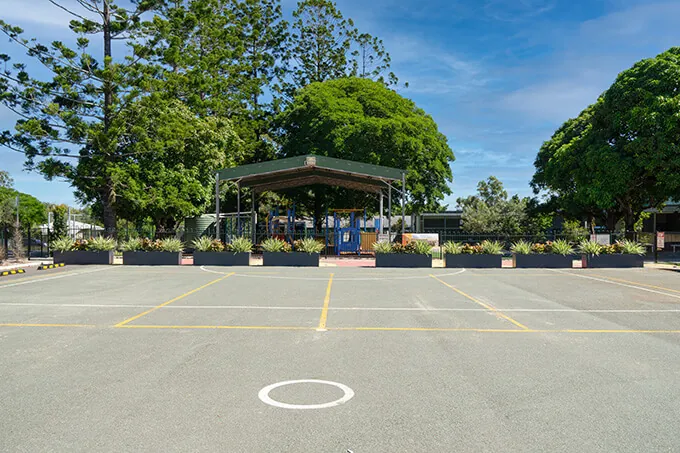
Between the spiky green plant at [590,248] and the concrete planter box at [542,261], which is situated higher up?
the spiky green plant at [590,248]

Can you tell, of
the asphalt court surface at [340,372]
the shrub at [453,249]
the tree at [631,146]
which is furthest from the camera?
the tree at [631,146]

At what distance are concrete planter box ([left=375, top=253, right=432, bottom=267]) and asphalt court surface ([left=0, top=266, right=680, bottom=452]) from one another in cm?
974

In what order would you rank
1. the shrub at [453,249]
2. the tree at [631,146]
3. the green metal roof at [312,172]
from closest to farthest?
the shrub at [453,249]
the green metal roof at [312,172]
the tree at [631,146]

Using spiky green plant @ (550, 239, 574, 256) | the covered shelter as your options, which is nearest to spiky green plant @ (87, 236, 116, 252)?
the covered shelter

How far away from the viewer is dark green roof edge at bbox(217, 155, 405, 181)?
81.9ft

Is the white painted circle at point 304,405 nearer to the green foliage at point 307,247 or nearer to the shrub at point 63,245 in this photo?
the green foliage at point 307,247

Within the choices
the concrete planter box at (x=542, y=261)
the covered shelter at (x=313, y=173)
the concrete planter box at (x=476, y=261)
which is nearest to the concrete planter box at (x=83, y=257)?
the covered shelter at (x=313, y=173)

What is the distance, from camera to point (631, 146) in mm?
27984

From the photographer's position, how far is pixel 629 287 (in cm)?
1452

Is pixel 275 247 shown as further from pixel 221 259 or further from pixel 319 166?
pixel 319 166

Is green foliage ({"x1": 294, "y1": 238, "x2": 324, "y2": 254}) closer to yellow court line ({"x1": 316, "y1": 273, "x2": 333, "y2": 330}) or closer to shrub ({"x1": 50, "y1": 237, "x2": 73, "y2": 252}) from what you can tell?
yellow court line ({"x1": 316, "y1": 273, "x2": 333, "y2": 330})

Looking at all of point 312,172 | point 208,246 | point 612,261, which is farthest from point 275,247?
point 612,261

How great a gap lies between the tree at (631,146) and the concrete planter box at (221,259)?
21241 mm

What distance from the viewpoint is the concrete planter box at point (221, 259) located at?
22.0m
